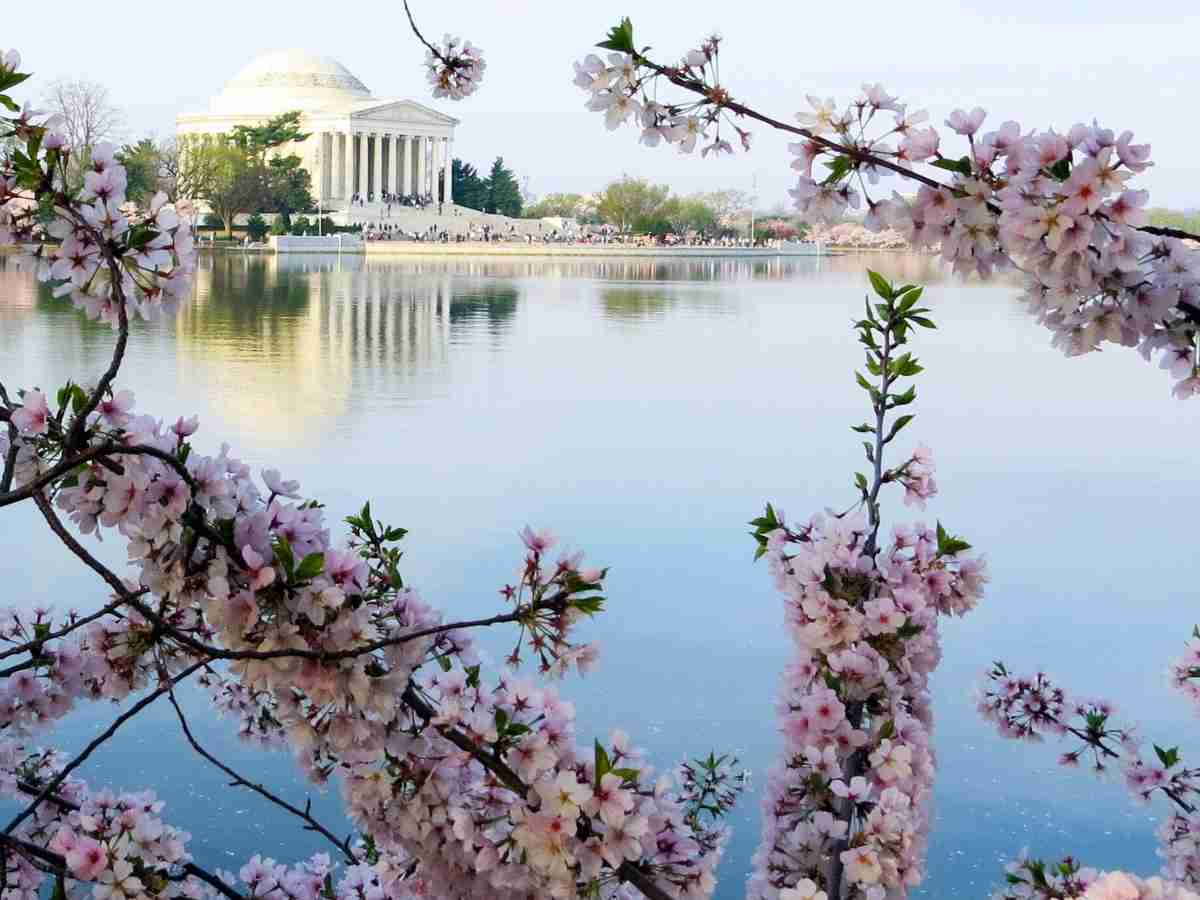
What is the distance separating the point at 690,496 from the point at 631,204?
74840 millimetres

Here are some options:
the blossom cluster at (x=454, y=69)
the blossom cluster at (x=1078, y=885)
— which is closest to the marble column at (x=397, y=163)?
the blossom cluster at (x=454, y=69)

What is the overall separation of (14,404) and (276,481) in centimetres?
35

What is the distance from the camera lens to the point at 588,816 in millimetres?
1262

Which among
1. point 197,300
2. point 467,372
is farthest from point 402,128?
point 467,372

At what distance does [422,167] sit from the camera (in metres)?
80.3

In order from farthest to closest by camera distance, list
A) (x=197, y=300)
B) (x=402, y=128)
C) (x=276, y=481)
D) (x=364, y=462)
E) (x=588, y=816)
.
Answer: (x=402, y=128)
(x=197, y=300)
(x=364, y=462)
(x=276, y=481)
(x=588, y=816)

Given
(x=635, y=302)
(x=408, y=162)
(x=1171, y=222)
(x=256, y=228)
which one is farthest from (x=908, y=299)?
(x=408, y=162)

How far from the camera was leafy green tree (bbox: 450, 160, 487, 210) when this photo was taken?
80375 mm

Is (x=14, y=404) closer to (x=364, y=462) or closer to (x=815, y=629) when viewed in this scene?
(x=815, y=629)

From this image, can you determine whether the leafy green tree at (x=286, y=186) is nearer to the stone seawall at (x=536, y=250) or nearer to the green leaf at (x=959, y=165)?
the stone seawall at (x=536, y=250)

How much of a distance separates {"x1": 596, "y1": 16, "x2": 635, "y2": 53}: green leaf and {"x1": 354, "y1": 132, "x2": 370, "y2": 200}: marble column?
3014 inches

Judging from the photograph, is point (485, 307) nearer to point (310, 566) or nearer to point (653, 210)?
point (310, 566)

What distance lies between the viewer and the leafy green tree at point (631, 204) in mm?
81250

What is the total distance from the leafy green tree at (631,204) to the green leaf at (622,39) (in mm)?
80165
